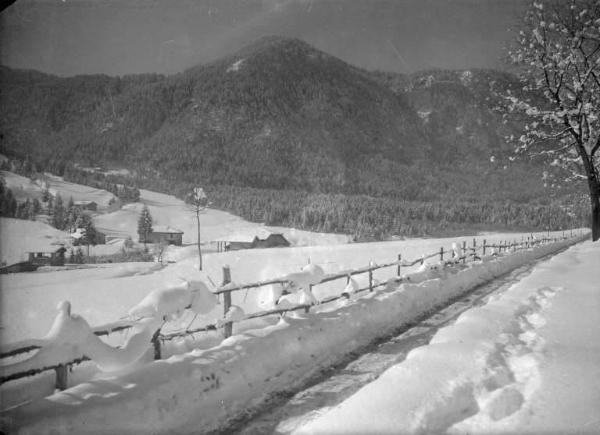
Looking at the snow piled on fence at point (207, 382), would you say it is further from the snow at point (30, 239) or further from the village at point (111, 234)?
the snow at point (30, 239)

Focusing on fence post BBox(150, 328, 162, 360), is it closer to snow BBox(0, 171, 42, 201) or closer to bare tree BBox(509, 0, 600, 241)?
bare tree BBox(509, 0, 600, 241)

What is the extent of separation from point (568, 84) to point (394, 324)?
1666 centimetres

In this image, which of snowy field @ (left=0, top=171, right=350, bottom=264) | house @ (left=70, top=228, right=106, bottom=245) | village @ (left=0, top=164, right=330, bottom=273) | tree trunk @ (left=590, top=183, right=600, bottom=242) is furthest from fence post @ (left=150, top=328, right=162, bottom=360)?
house @ (left=70, top=228, right=106, bottom=245)

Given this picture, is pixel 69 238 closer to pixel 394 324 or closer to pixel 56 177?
pixel 394 324

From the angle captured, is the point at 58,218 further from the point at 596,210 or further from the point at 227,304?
the point at 227,304

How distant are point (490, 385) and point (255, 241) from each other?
315 ft

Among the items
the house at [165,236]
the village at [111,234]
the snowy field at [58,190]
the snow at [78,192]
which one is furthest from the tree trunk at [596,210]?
the snow at [78,192]

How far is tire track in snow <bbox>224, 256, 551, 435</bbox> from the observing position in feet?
14.3

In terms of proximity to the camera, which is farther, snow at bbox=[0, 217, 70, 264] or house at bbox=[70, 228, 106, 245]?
house at bbox=[70, 228, 106, 245]

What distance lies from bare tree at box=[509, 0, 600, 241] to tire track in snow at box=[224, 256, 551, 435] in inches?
552

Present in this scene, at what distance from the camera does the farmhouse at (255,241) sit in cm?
9901

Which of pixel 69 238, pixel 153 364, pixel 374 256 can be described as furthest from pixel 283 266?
pixel 69 238

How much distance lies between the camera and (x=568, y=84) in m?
18.4

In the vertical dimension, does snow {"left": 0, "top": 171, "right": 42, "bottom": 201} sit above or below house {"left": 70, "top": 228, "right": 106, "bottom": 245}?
above
